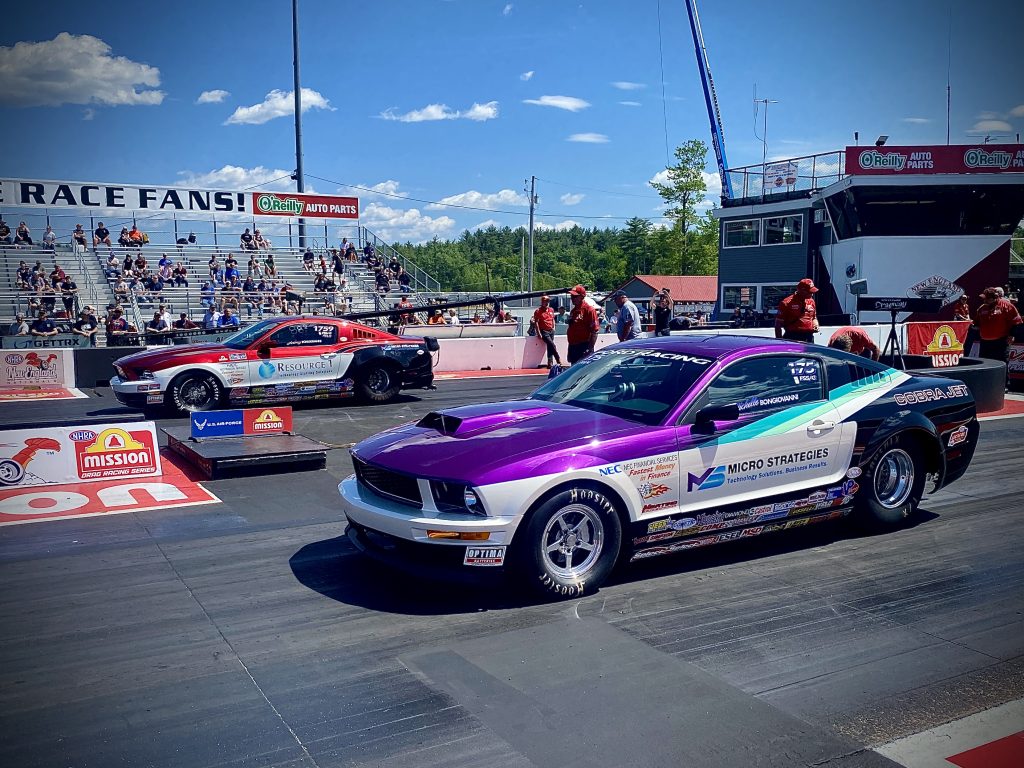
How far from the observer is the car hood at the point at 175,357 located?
40.0 feet

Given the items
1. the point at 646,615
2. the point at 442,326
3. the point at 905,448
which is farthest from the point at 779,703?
the point at 442,326

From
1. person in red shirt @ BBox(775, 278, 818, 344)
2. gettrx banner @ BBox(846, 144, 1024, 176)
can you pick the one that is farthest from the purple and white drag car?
gettrx banner @ BBox(846, 144, 1024, 176)

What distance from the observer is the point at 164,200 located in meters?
28.7

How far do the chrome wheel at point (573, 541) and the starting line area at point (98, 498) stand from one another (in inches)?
152

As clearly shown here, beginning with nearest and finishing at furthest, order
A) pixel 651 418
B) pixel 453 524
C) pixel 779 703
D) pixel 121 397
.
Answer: pixel 779 703 < pixel 453 524 < pixel 651 418 < pixel 121 397

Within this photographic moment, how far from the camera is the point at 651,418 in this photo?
5.53 meters

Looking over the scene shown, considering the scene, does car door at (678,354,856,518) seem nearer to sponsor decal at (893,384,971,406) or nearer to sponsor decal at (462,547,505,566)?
sponsor decal at (893,384,971,406)

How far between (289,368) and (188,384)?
1498 millimetres

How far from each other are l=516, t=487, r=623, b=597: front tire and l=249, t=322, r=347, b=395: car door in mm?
8819

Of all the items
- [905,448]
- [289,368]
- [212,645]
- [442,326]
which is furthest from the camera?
[442,326]

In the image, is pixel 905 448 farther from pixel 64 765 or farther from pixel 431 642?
pixel 64 765

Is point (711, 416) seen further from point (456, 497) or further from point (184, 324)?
point (184, 324)

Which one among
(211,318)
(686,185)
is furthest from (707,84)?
(211,318)

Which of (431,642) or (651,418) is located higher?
(651,418)
